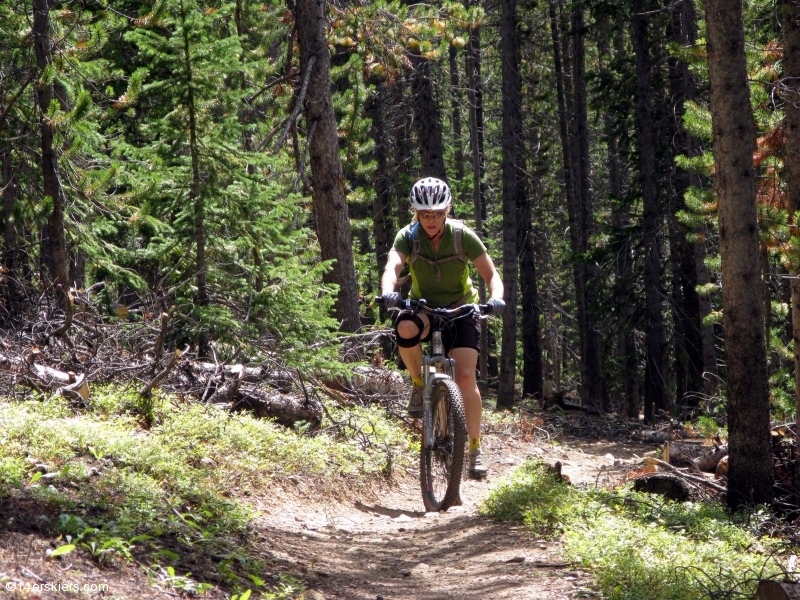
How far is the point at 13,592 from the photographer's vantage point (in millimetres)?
3270

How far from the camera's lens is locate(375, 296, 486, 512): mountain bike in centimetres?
644

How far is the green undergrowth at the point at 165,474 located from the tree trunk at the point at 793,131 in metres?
4.08

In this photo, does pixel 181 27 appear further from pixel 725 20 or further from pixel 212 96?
pixel 725 20

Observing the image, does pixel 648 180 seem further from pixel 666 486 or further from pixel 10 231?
pixel 10 231

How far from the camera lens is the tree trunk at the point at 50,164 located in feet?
28.1

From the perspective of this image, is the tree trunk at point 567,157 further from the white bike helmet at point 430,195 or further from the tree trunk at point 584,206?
the white bike helmet at point 430,195

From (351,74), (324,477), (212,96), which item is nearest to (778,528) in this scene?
(324,477)

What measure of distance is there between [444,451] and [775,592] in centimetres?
330

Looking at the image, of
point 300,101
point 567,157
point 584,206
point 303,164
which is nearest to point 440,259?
point 303,164

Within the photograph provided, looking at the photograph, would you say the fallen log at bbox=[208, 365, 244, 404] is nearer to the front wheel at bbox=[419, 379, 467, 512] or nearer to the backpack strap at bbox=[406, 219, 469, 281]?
the front wheel at bbox=[419, 379, 467, 512]

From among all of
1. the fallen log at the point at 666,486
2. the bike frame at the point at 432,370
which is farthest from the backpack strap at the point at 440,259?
the fallen log at the point at 666,486

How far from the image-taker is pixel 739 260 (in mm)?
6582

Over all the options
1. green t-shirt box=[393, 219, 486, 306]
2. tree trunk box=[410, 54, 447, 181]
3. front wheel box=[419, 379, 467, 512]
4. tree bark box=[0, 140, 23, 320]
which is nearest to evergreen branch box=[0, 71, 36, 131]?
tree bark box=[0, 140, 23, 320]

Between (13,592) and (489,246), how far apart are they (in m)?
24.1
